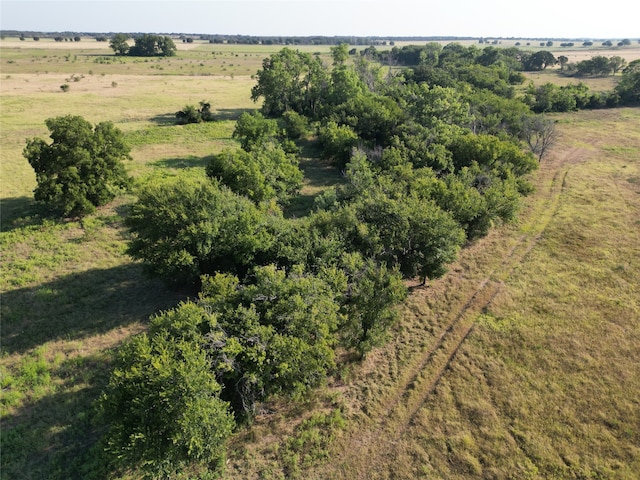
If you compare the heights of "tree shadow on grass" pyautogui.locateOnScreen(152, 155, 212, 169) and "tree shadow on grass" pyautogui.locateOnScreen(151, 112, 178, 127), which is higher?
"tree shadow on grass" pyautogui.locateOnScreen(151, 112, 178, 127)

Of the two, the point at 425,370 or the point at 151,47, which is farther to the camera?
the point at 151,47

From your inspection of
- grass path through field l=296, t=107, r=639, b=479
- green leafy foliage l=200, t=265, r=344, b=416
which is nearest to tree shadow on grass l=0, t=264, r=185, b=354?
green leafy foliage l=200, t=265, r=344, b=416

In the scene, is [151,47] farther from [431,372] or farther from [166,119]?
[431,372]

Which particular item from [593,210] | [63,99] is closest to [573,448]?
[593,210]

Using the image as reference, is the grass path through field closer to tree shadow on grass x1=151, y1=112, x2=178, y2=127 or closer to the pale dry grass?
the pale dry grass

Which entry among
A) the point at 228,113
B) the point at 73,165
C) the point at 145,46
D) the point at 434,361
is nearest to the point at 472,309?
the point at 434,361

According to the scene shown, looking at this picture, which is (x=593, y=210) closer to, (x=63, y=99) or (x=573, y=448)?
(x=573, y=448)
